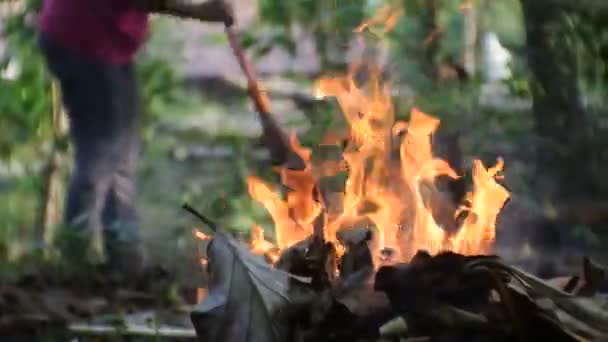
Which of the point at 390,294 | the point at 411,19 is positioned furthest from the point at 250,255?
the point at 411,19

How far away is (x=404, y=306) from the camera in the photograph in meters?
1.22

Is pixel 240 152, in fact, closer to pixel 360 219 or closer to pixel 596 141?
pixel 596 141

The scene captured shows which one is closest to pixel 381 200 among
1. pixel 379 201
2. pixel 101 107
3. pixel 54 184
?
pixel 379 201

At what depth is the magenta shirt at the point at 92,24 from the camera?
→ 2.48 meters

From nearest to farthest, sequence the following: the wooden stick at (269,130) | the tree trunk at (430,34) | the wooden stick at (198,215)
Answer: the wooden stick at (198,215), the wooden stick at (269,130), the tree trunk at (430,34)

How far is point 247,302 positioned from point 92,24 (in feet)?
4.84

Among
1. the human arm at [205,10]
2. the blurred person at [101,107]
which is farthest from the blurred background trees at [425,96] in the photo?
the human arm at [205,10]

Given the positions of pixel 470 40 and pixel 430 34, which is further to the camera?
pixel 470 40

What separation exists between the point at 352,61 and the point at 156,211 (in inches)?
35.2

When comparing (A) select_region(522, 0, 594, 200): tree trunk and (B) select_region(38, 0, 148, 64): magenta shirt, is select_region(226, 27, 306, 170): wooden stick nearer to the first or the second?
(B) select_region(38, 0, 148, 64): magenta shirt

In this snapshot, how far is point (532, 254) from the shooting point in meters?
2.52

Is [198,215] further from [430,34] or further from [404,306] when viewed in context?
[430,34]

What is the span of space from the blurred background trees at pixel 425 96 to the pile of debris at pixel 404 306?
4.11 ft

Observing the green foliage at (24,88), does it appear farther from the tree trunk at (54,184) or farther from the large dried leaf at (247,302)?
the large dried leaf at (247,302)
